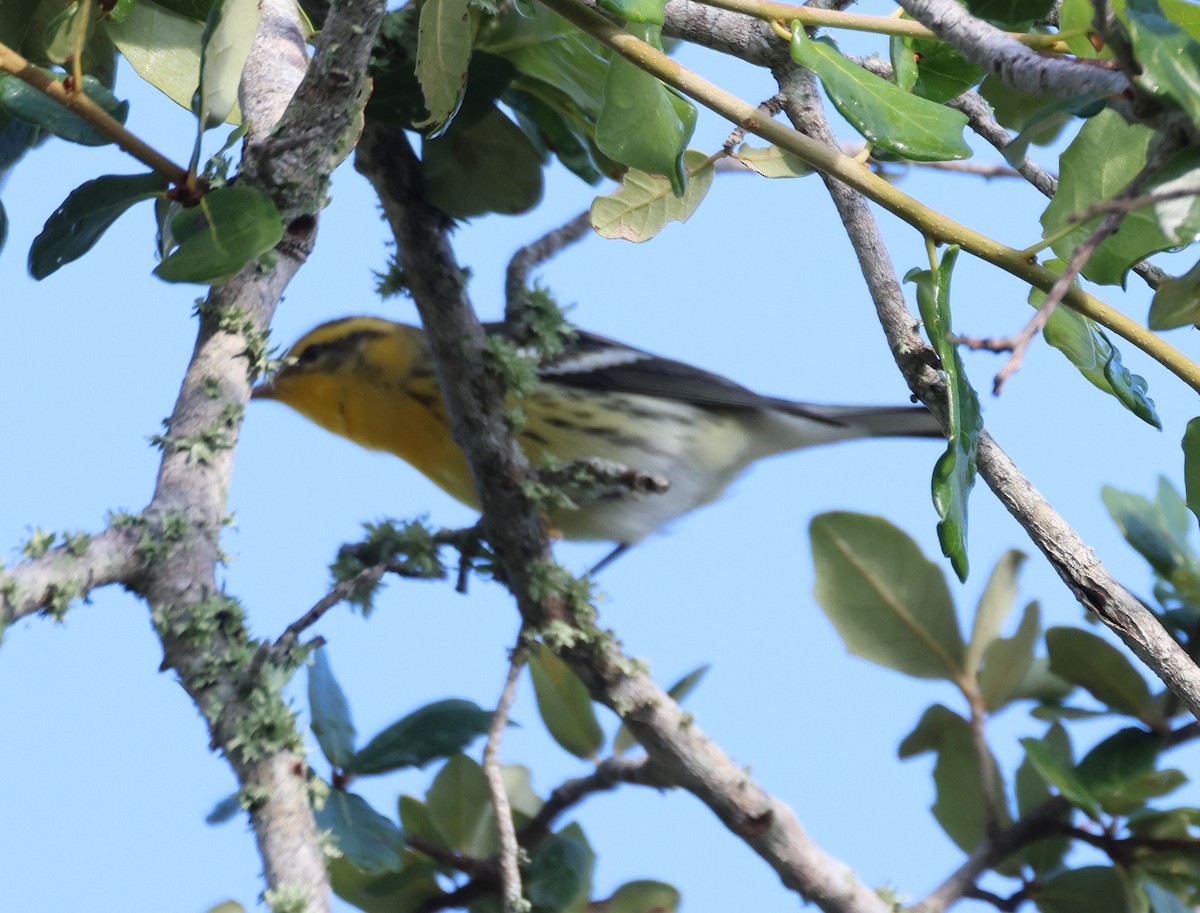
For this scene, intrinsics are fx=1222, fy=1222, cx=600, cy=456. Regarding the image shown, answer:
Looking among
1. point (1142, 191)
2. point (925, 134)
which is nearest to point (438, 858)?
point (925, 134)

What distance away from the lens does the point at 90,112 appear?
1.07 meters

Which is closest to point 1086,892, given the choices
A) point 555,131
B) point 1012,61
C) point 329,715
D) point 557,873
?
point 557,873

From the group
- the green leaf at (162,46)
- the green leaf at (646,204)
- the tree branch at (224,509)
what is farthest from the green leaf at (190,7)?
the green leaf at (646,204)

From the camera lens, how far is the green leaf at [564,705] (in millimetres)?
2008

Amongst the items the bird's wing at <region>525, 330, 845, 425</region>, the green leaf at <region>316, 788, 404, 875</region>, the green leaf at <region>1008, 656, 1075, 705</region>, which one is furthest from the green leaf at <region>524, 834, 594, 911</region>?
the bird's wing at <region>525, 330, 845, 425</region>

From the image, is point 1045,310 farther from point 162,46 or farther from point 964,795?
point 964,795

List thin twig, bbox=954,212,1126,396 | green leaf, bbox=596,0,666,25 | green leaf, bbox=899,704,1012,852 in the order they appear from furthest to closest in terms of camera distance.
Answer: green leaf, bbox=899,704,1012,852, green leaf, bbox=596,0,666,25, thin twig, bbox=954,212,1126,396

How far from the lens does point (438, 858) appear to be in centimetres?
180

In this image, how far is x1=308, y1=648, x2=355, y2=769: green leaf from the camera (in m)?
1.62

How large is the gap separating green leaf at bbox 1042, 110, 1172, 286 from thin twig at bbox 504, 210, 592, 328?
1.21 metres

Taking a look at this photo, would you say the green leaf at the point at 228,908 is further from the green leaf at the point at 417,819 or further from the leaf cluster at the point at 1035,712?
the leaf cluster at the point at 1035,712

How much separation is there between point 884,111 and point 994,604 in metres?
1.32

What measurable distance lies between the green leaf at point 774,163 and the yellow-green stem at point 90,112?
55cm

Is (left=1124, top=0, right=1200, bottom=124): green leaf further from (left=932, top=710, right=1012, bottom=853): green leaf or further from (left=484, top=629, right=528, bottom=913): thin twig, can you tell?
(left=932, top=710, right=1012, bottom=853): green leaf
